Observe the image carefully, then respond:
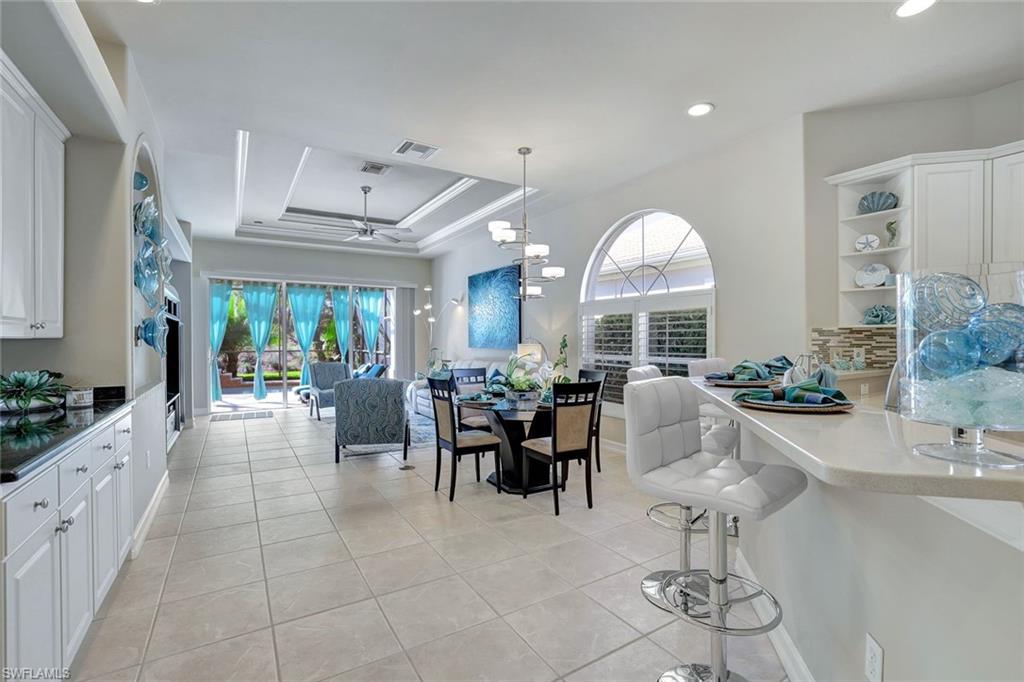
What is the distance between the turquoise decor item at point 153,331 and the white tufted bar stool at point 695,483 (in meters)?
3.48

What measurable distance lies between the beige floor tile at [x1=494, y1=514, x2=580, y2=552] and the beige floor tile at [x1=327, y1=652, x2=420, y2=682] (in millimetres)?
1140

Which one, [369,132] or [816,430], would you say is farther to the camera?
[369,132]

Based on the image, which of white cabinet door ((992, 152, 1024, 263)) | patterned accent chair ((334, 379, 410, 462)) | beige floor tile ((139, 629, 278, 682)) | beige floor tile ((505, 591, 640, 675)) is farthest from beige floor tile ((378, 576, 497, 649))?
white cabinet door ((992, 152, 1024, 263))

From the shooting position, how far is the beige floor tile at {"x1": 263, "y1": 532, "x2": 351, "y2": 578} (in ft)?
8.94

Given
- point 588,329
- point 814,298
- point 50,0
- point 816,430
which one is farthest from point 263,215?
point 816,430

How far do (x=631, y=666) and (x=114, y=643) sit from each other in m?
2.18

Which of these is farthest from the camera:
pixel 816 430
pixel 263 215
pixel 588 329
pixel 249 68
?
pixel 263 215

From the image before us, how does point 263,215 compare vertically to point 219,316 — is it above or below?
above

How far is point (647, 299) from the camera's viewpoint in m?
5.04

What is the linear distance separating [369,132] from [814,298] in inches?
145

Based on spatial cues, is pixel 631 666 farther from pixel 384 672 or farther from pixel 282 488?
pixel 282 488

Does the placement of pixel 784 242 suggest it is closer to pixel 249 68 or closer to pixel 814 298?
pixel 814 298

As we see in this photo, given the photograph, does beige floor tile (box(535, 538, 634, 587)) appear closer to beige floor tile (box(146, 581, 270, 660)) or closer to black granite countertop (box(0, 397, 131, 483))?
beige floor tile (box(146, 581, 270, 660))

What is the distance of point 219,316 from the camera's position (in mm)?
8234
